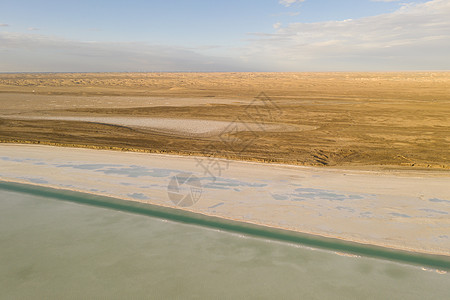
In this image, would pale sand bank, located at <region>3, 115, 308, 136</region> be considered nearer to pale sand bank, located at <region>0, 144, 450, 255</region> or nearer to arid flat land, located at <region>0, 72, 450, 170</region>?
arid flat land, located at <region>0, 72, 450, 170</region>

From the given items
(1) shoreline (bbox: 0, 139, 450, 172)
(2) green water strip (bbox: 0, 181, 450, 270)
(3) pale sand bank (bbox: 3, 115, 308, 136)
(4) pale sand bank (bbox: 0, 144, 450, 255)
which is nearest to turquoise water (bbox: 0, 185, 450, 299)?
(2) green water strip (bbox: 0, 181, 450, 270)

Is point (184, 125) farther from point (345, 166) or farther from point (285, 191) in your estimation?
point (285, 191)

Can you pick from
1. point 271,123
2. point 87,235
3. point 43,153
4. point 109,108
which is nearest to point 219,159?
point 87,235

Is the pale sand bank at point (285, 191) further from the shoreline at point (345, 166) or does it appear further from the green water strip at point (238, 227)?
the shoreline at point (345, 166)

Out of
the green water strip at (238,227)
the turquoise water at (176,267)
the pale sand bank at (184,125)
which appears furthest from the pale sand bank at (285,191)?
the pale sand bank at (184,125)

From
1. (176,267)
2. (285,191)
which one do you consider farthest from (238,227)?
(285,191)

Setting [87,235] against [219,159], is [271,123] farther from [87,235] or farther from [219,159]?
[87,235]

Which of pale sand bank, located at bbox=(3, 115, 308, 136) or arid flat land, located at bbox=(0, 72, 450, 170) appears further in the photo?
pale sand bank, located at bbox=(3, 115, 308, 136)

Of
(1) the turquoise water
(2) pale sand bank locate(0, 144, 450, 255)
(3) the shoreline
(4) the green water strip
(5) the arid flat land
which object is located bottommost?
(1) the turquoise water
